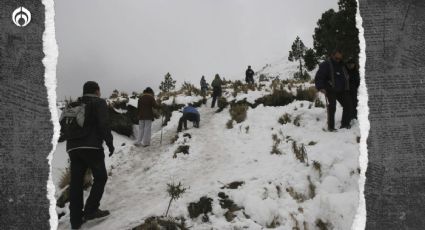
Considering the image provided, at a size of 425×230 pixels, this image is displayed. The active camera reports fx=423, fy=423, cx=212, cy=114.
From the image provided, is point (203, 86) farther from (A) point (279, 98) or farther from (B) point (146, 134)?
(B) point (146, 134)

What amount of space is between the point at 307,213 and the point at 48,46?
3.40m

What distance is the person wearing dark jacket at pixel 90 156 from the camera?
16.8 ft

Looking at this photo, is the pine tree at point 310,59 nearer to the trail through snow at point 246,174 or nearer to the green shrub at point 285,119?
the trail through snow at point 246,174

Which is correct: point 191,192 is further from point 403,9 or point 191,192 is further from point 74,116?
point 403,9

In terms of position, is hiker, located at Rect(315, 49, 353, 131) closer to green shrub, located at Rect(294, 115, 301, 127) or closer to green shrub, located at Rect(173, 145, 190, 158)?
green shrub, located at Rect(294, 115, 301, 127)

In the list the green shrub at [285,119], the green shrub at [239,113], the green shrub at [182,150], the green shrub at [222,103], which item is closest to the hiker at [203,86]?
the green shrub at [222,103]

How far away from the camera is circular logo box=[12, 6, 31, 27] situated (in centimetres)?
330

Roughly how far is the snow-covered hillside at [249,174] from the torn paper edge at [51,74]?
74.9 inches

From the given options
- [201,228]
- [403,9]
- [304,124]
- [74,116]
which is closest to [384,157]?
[403,9]

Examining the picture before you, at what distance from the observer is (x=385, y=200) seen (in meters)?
3.46

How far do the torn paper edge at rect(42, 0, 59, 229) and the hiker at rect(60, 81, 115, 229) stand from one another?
184 centimetres

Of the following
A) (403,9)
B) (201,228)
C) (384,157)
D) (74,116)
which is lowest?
(201,228)

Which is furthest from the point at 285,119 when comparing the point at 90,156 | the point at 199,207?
the point at 90,156

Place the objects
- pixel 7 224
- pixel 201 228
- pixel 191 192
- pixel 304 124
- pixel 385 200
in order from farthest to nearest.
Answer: pixel 304 124 < pixel 191 192 < pixel 201 228 < pixel 385 200 < pixel 7 224
